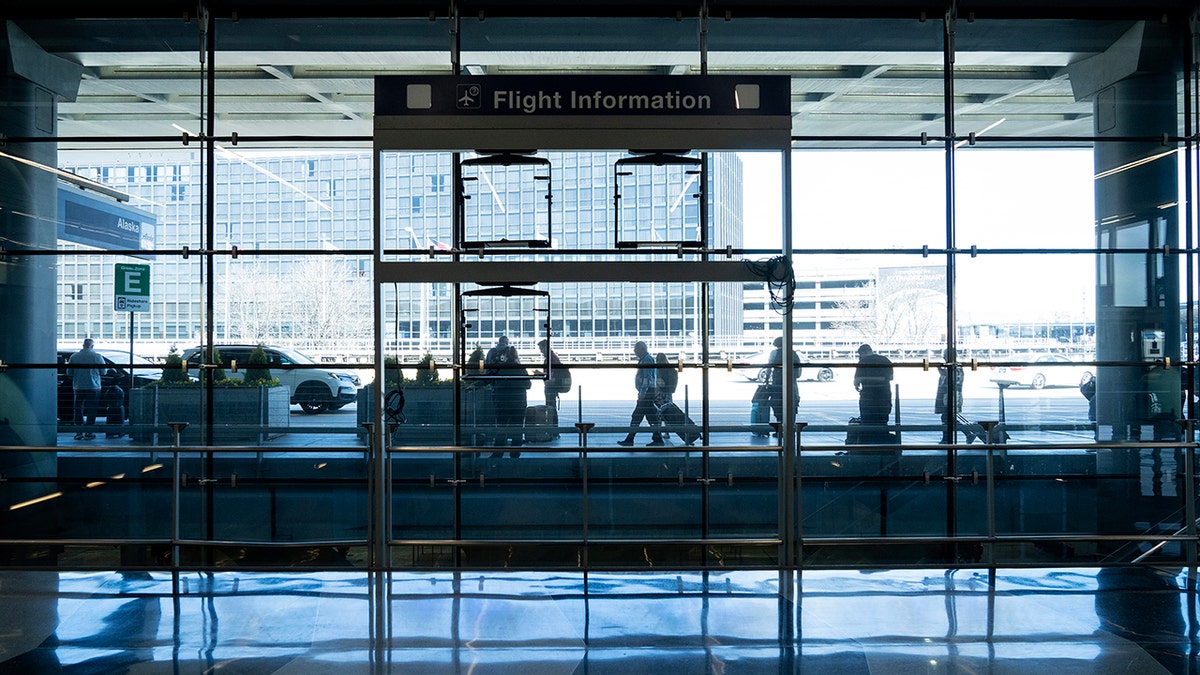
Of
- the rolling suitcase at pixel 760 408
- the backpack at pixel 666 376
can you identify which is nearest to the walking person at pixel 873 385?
the rolling suitcase at pixel 760 408

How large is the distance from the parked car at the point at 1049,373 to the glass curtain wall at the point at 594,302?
0.10 feet

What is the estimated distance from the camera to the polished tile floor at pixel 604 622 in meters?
3.95

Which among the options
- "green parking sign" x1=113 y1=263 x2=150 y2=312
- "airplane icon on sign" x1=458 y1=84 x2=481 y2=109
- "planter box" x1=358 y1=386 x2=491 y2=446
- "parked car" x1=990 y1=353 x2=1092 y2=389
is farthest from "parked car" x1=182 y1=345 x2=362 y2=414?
"parked car" x1=990 y1=353 x2=1092 y2=389

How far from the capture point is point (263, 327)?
771 cm

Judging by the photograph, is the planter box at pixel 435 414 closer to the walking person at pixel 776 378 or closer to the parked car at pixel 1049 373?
the walking person at pixel 776 378

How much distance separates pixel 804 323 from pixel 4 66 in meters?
6.77

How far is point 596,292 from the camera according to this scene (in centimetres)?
786

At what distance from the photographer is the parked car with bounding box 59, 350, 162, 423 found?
25.1ft

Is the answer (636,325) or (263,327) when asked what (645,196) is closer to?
(636,325)

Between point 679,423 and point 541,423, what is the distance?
1117mm

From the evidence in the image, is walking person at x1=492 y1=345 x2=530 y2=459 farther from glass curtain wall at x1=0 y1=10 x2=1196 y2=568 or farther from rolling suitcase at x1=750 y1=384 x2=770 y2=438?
rolling suitcase at x1=750 y1=384 x2=770 y2=438

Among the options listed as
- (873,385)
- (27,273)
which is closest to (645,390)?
(873,385)

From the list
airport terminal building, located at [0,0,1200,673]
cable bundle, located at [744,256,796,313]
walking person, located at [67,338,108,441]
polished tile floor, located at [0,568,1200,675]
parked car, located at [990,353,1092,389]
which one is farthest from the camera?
parked car, located at [990,353,1092,389]

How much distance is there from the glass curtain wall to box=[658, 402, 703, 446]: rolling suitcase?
18 mm
